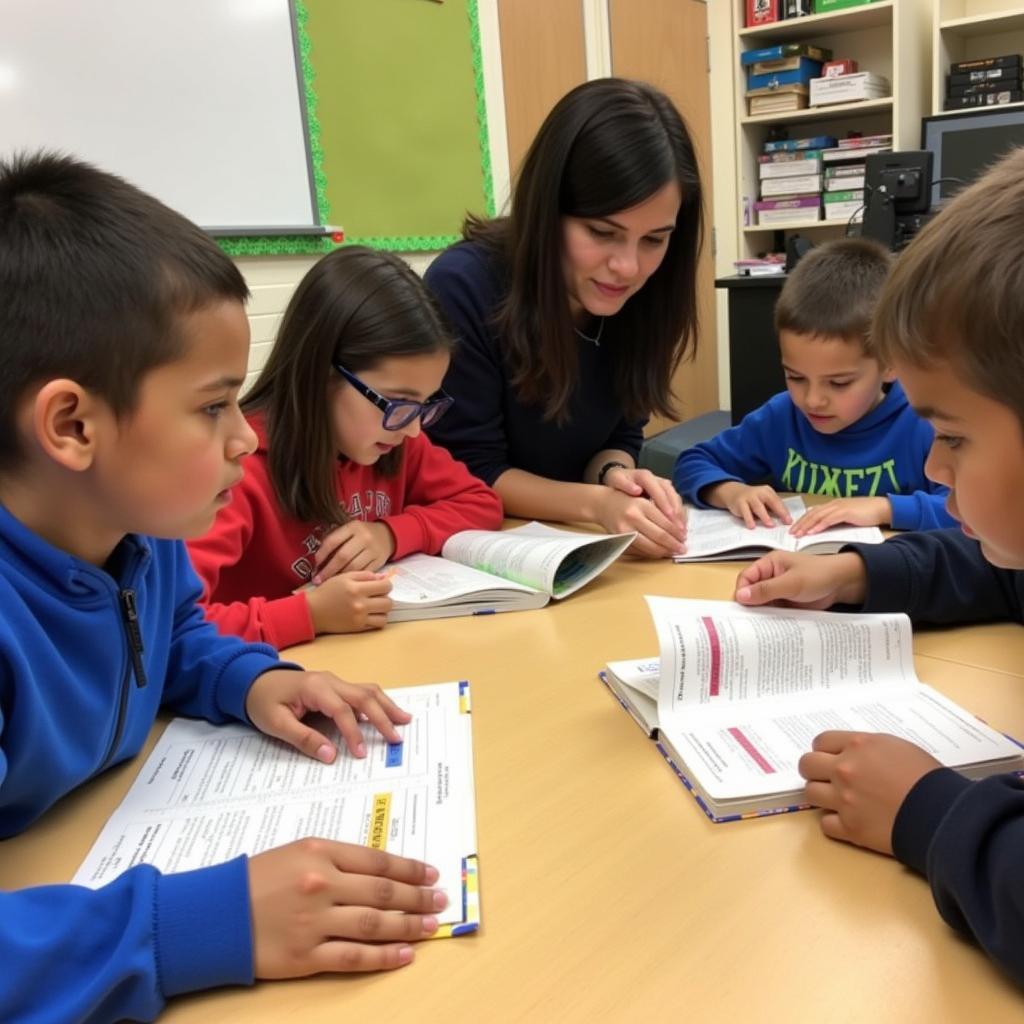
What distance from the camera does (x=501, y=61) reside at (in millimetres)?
3262

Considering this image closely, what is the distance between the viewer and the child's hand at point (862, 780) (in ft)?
1.95

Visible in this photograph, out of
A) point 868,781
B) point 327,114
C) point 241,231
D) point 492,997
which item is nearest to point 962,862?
point 868,781

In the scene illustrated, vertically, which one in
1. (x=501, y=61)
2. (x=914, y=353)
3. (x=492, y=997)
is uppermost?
(x=501, y=61)

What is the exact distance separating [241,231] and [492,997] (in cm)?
225

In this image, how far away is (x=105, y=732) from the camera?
0.73 metres

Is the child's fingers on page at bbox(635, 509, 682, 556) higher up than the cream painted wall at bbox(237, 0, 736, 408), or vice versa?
the cream painted wall at bbox(237, 0, 736, 408)

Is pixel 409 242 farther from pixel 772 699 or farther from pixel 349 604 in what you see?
pixel 772 699

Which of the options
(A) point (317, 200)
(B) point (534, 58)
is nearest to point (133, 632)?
(A) point (317, 200)

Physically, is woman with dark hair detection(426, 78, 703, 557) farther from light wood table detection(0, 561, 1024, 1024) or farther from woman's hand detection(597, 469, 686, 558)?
light wood table detection(0, 561, 1024, 1024)

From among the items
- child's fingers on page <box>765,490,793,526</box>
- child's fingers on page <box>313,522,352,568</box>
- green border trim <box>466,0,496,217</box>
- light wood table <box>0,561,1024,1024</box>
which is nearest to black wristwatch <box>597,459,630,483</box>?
child's fingers on page <box>765,490,793,526</box>

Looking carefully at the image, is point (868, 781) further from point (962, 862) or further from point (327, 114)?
point (327, 114)

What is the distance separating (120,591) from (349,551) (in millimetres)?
476

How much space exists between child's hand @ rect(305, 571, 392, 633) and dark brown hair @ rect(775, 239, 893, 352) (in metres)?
0.86

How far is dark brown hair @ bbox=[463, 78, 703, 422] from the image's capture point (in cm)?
134
